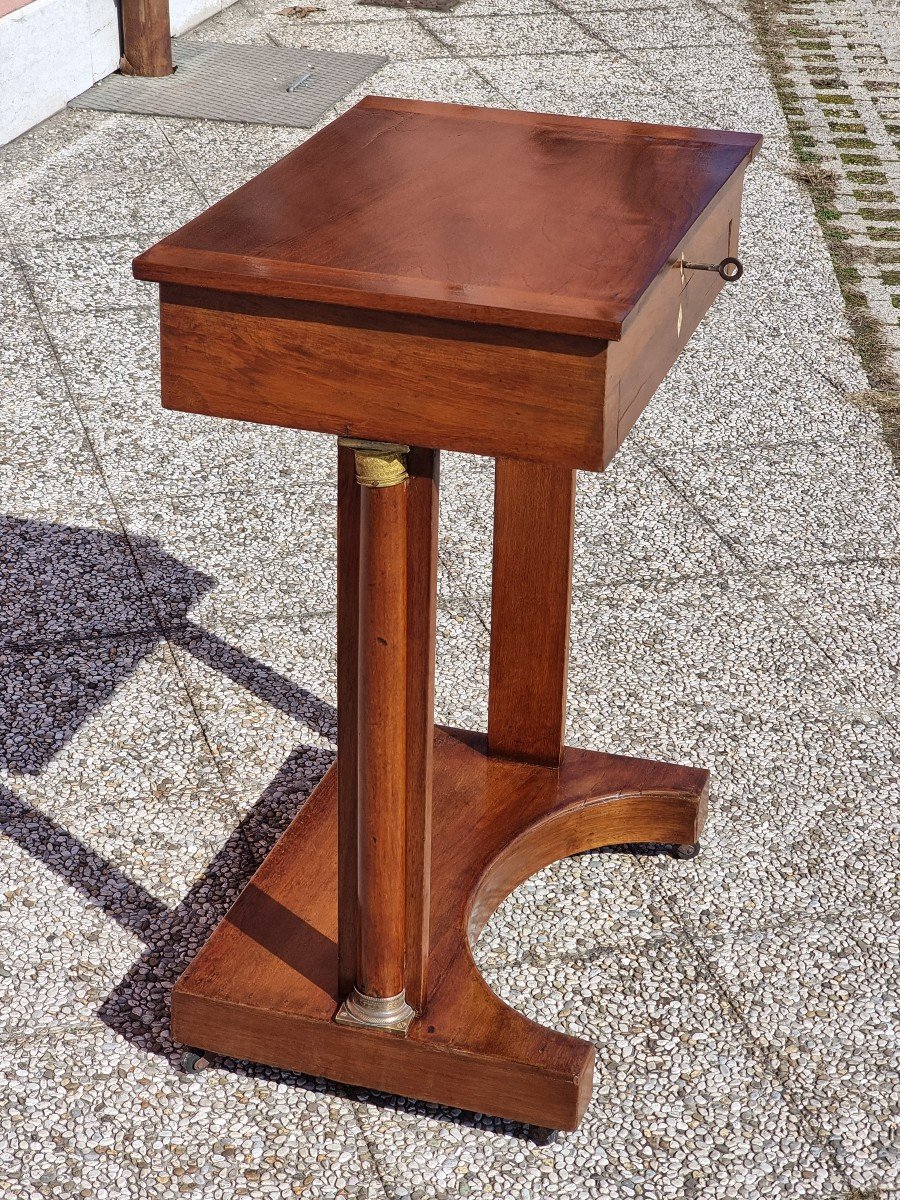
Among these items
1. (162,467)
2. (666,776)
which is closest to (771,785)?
(666,776)

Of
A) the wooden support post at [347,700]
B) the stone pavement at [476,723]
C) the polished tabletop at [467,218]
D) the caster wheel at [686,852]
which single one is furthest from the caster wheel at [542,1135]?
the polished tabletop at [467,218]

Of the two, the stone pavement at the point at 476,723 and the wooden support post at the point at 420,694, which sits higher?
the wooden support post at the point at 420,694

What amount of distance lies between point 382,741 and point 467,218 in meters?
0.73

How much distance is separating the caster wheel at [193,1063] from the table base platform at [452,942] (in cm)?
4

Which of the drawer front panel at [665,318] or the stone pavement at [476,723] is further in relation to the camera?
the stone pavement at [476,723]

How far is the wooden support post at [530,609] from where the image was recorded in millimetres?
2820

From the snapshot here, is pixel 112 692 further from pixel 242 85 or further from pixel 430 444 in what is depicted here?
pixel 242 85

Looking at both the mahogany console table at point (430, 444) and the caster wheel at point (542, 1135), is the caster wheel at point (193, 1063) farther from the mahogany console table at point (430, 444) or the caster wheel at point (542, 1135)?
the caster wheel at point (542, 1135)

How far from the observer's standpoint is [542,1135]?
2.45 metres

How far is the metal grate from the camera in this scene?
7.10 meters

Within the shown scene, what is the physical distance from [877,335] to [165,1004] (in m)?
3.75

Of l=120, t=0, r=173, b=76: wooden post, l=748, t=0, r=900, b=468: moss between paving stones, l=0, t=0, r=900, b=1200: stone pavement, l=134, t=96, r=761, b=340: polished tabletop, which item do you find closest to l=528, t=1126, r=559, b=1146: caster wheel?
l=0, t=0, r=900, b=1200: stone pavement

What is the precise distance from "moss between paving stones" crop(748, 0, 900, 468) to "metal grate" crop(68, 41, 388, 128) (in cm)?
213

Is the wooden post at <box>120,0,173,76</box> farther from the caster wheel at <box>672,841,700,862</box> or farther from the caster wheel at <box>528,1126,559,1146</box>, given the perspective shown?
the caster wheel at <box>528,1126,559,1146</box>
